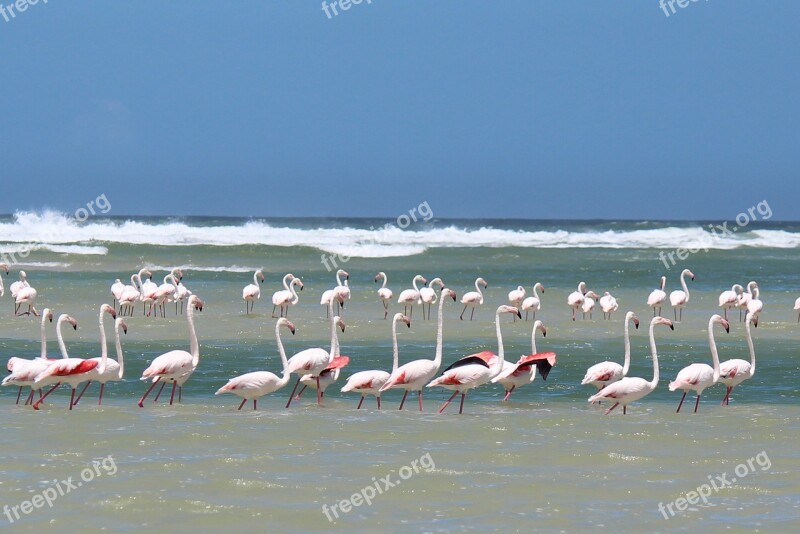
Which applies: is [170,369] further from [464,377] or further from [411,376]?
[464,377]

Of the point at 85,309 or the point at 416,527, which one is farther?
the point at 85,309

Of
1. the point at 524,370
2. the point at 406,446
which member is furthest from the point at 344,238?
the point at 406,446

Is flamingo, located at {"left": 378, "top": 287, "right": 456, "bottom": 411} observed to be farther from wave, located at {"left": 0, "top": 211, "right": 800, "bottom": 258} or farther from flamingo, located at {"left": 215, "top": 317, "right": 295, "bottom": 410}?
wave, located at {"left": 0, "top": 211, "right": 800, "bottom": 258}

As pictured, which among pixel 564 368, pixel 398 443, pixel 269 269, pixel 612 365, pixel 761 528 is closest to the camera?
pixel 761 528

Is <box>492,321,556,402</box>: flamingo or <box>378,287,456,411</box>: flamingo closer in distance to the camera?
<box>378,287,456,411</box>: flamingo

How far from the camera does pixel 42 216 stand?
6038 centimetres

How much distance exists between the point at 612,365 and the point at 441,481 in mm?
3835

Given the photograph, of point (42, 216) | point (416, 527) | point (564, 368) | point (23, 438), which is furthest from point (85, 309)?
point (42, 216)

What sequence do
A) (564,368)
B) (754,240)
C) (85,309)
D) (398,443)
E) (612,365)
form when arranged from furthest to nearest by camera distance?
(754,240) < (85,309) < (564,368) < (612,365) < (398,443)

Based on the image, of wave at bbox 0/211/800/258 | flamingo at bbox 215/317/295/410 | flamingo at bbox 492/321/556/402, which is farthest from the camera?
wave at bbox 0/211/800/258

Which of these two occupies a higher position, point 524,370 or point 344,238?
point 344,238

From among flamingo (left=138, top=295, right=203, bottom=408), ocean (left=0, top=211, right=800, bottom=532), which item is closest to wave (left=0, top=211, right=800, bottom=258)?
ocean (left=0, top=211, right=800, bottom=532)

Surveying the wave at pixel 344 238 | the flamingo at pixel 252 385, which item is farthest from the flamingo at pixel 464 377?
the wave at pixel 344 238

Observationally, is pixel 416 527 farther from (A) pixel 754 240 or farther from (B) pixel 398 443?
(A) pixel 754 240
